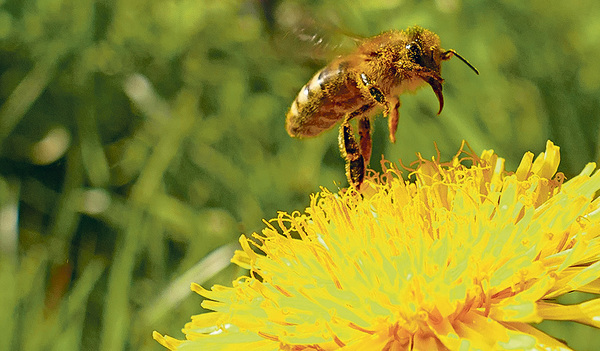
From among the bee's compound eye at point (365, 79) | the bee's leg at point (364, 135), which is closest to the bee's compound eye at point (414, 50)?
the bee's compound eye at point (365, 79)

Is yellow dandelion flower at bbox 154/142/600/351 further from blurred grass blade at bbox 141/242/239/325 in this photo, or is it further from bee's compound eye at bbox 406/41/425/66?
blurred grass blade at bbox 141/242/239/325

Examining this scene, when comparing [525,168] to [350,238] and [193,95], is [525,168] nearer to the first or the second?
[350,238]

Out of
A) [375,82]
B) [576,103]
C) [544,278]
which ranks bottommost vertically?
[544,278]

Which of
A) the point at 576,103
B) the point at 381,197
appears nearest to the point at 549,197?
the point at 381,197

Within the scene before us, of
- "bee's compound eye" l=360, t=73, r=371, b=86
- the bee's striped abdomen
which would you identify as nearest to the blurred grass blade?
the bee's striped abdomen

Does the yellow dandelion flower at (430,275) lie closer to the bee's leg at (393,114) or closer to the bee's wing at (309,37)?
the bee's leg at (393,114)

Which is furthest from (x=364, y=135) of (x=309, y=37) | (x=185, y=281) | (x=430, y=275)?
(x=185, y=281)
